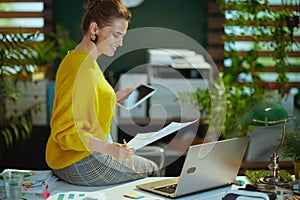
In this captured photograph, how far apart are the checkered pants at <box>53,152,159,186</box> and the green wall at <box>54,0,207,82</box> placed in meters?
3.04

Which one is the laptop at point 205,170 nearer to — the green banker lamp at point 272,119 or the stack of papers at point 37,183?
the green banker lamp at point 272,119

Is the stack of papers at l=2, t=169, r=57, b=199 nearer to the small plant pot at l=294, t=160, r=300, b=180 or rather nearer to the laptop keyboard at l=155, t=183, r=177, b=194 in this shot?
the laptop keyboard at l=155, t=183, r=177, b=194

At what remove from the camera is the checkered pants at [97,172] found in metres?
2.88

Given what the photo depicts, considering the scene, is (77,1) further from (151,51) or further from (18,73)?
(18,73)

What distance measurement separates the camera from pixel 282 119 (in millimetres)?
2680

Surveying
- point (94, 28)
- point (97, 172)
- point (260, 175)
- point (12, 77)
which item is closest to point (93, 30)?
point (94, 28)

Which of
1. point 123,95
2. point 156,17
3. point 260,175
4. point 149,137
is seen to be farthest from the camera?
point 156,17

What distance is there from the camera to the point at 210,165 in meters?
2.70

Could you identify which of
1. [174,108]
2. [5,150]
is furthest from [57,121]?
[174,108]

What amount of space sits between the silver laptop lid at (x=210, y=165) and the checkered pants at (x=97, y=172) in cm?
40

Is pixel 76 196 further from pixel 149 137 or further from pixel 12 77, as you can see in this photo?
pixel 12 77

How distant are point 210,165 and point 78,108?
649mm

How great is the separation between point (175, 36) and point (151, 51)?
52cm

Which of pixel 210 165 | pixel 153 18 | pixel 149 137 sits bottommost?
pixel 210 165
